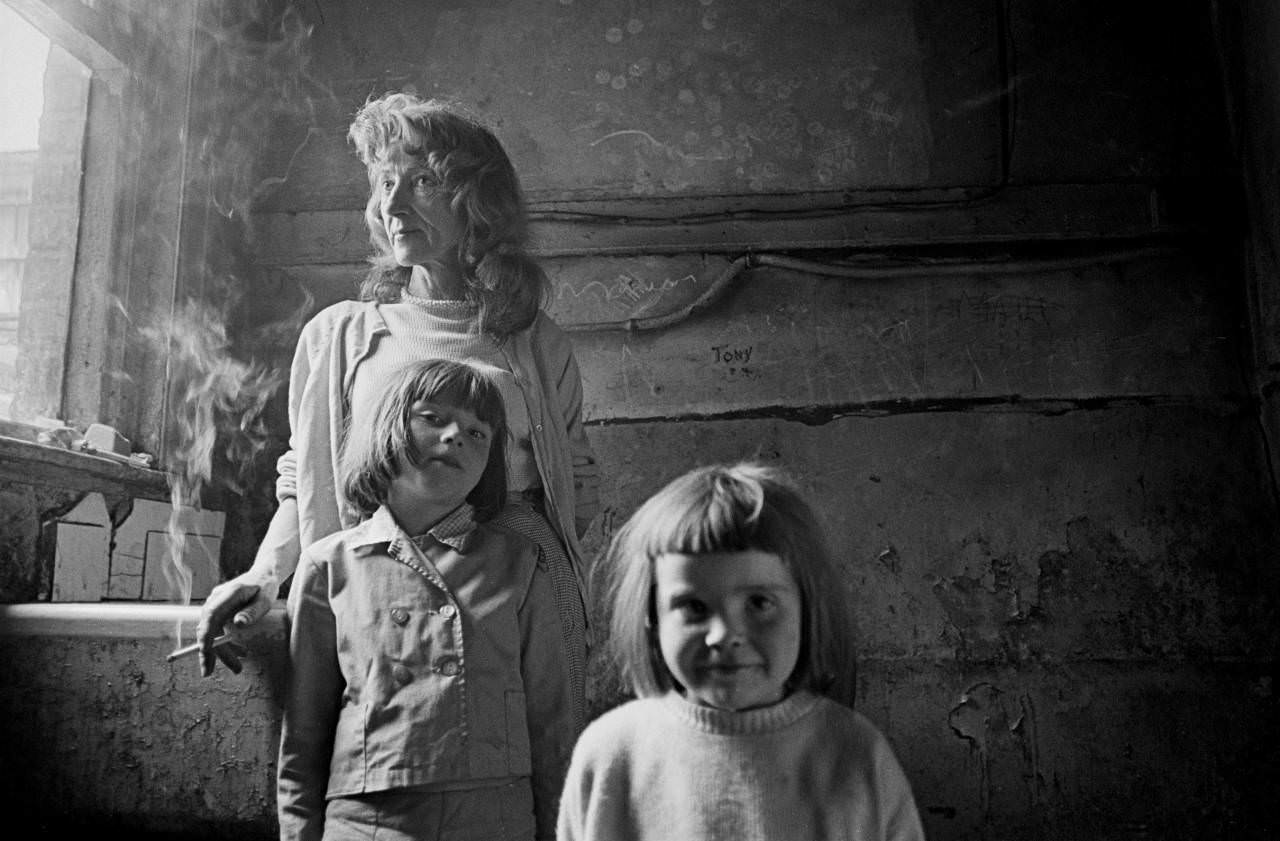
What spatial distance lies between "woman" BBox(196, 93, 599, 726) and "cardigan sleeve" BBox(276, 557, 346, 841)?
25cm

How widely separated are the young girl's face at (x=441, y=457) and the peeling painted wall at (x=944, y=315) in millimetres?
1833

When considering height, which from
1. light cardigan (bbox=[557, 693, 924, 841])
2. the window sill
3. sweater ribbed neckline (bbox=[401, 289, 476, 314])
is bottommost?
light cardigan (bbox=[557, 693, 924, 841])

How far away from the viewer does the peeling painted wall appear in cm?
348

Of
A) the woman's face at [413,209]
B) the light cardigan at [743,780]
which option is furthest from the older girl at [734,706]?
the woman's face at [413,209]

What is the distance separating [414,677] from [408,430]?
0.43 meters

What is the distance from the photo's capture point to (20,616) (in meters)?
2.30

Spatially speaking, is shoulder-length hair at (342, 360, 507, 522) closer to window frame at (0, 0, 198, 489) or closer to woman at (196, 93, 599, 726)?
woman at (196, 93, 599, 726)

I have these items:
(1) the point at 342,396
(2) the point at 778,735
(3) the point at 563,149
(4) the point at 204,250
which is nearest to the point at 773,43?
(3) the point at 563,149

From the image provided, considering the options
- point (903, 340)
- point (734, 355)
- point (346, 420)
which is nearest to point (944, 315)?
point (903, 340)

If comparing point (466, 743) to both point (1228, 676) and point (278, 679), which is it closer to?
point (278, 679)

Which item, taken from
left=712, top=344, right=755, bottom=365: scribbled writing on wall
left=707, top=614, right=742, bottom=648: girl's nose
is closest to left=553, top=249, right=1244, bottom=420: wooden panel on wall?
left=712, top=344, right=755, bottom=365: scribbled writing on wall

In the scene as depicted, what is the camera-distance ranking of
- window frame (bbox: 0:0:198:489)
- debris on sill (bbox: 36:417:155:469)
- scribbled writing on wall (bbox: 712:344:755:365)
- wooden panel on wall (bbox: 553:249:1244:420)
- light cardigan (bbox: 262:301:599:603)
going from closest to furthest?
light cardigan (bbox: 262:301:599:603) < debris on sill (bbox: 36:417:155:469) < window frame (bbox: 0:0:198:489) < wooden panel on wall (bbox: 553:249:1244:420) < scribbled writing on wall (bbox: 712:344:755:365)

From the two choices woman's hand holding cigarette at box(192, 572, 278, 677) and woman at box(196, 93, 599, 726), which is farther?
woman at box(196, 93, 599, 726)

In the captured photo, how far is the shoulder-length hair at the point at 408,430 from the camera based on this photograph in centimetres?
181
